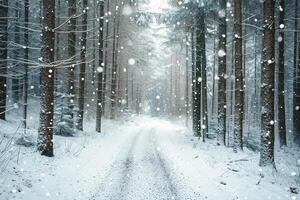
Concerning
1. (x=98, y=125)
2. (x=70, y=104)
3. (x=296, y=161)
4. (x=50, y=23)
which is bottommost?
(x=296, y=161)

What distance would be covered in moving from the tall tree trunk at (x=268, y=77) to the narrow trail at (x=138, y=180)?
4.33 metres

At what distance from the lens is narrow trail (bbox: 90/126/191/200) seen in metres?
9.18

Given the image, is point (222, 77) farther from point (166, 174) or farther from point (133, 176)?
point (133, 176)

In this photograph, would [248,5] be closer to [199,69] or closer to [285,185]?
[199,69]

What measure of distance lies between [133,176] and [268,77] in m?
6.65

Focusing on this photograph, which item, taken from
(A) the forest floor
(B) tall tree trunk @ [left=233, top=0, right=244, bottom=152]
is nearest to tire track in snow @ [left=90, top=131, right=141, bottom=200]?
(A) the forest floor

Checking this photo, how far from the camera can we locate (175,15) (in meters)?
23.7

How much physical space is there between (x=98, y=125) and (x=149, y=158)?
9.95m

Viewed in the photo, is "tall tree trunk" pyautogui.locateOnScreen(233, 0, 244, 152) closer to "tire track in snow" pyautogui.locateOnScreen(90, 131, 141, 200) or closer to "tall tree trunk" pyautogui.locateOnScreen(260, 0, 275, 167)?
"tall tree trunk" pyautogui.locateOnScreen(260, 0, 275, 167)

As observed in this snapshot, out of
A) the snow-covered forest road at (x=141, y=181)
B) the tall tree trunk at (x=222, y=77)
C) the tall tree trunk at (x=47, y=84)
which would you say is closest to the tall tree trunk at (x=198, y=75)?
the tall tree trunk at (x=222, y=77)

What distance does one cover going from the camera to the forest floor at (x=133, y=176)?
29.5ft

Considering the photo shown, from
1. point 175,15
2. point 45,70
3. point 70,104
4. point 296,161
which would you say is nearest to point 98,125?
point 70,104

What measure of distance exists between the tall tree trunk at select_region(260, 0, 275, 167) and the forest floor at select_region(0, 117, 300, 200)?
55.4 inches

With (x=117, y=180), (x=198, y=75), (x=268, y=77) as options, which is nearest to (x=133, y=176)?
(x=117, y=180)
